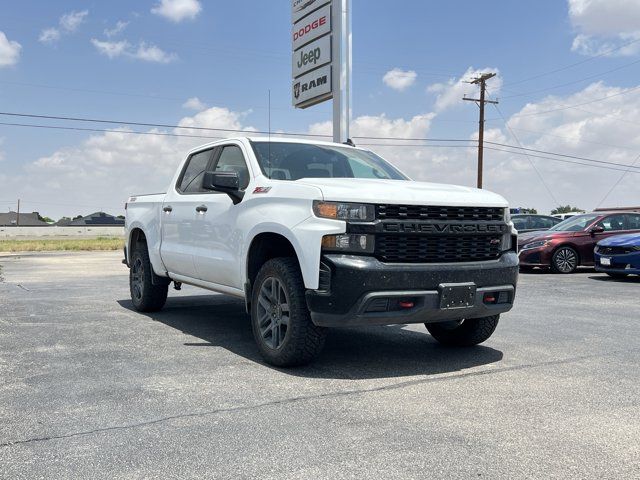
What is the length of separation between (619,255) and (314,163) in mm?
9040

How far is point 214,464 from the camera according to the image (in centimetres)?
300

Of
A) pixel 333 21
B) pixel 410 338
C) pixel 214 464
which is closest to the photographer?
pixel 214 464

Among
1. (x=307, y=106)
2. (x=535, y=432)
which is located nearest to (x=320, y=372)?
(x=535, y=432)

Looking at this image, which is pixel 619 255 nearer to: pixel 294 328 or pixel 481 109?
pixel 294 328

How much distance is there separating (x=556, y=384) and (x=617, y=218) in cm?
1219

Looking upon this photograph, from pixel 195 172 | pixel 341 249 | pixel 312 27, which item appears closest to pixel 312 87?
pixel 312 27

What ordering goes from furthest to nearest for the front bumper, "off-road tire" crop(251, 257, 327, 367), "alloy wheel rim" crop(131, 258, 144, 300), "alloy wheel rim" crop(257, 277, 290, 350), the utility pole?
the utility pole
the front bumper
"alloy wheel rim" crop(131, 258, 144, 300)
"alloy wheel rim" crop(257, 277, 290, 350)
"off-road tire" crop(251, 257, 327, 367)

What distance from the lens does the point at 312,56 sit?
17.4 meters

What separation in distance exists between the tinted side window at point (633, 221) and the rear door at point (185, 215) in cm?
1199

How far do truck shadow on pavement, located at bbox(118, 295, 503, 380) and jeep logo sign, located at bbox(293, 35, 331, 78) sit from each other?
35.2 feet

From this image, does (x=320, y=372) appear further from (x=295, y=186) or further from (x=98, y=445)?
(x=98, y=445)

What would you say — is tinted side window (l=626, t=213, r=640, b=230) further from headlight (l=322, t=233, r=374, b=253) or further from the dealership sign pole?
headlight (l=322, t=233, r=374, b=253)

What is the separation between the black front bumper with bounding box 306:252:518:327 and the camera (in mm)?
4422

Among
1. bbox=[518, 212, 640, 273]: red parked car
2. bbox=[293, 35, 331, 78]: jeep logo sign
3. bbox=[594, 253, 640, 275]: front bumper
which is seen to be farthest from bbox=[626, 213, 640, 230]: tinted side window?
bbox=[293, 35, 331, 78]: jeep logo sign
